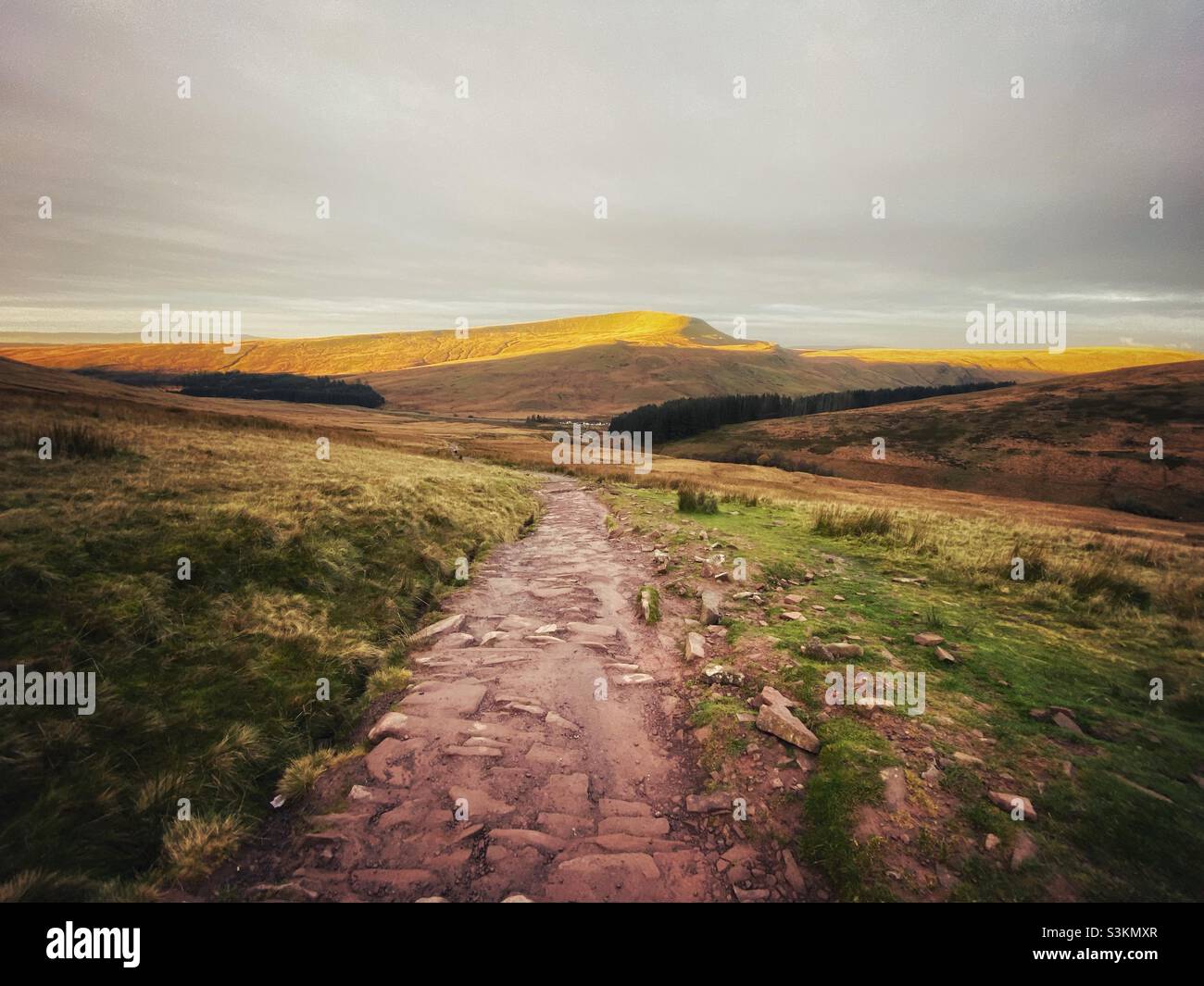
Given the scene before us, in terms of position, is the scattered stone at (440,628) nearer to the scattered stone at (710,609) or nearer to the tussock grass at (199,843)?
the tussock grass at (199,843)

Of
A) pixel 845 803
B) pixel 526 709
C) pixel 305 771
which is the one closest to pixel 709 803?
pixel 845 803

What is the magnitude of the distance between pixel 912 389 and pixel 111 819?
13716 centimetres

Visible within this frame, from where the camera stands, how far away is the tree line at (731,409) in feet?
322

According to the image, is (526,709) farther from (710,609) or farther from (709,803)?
(710,609)

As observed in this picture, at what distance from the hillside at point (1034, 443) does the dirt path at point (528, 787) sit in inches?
2233

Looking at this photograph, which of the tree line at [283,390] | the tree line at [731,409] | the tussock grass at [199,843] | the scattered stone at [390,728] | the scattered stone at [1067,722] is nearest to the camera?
the tussock grass at [199,843]

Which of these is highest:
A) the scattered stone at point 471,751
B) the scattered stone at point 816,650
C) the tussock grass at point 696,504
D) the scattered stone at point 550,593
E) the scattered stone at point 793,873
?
the tussock grass at point 696,504

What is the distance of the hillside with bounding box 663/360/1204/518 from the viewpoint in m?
46.6

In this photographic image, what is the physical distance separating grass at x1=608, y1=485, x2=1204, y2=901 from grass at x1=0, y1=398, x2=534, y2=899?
4757mm

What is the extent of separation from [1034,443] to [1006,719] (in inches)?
2807

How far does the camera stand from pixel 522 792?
4.70 meters

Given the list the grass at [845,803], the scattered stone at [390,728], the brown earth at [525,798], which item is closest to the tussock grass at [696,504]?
the brown earth at [525,798]
